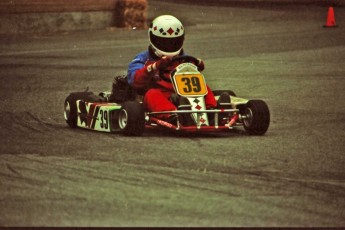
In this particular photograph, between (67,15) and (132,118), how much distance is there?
48.3 feet

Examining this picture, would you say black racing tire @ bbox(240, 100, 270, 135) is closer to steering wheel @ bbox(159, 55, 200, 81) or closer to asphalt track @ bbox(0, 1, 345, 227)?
asphalt track @ bbox(0, 1, 345, 227)

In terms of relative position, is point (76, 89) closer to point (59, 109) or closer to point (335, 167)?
point (59, 109)

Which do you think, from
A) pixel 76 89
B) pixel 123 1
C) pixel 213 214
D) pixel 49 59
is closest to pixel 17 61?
pixel 49 59

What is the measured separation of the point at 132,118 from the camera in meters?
9.93

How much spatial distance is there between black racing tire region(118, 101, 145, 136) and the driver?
0.91 feet

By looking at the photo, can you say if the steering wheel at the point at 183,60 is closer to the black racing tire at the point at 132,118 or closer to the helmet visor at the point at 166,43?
the helmet visor at the point at 166,43

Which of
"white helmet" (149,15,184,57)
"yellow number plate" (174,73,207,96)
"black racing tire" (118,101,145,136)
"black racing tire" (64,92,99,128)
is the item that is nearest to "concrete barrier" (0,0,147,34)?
"black racing tire" (64,92,99,128)

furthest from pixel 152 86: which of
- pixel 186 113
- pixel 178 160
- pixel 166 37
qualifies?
pixel 178 160

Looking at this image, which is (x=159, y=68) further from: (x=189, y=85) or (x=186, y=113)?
(x=186, y=113)

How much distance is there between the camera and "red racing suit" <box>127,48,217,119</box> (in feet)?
33.7

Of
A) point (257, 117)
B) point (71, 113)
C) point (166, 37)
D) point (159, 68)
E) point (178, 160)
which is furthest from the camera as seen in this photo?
point (71, 113)

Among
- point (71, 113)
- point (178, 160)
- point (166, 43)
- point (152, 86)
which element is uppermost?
point (166, 43)

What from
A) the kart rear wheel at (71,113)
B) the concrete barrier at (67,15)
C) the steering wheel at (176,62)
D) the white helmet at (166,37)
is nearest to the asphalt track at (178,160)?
the kart rear wheel at (71,113)

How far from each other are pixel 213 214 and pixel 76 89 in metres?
7.73
